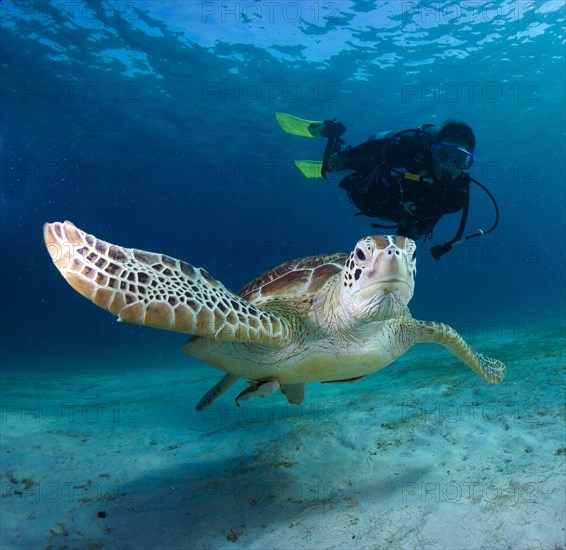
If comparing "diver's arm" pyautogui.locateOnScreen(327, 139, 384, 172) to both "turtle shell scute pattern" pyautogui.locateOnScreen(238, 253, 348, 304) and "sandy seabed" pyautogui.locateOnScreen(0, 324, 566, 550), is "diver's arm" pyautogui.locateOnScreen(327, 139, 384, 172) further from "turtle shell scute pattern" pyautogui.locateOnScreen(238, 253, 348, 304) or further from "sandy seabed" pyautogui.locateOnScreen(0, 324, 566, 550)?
"sandy seabed" pyautogui.locateOnScreen(0, 324, 566, 550)

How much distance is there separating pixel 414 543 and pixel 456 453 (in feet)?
5.29

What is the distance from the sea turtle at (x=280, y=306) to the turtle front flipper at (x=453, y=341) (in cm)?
1

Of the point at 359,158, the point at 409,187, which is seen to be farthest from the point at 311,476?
the point at 359,158

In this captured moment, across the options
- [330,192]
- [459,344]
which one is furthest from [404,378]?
[330,192]

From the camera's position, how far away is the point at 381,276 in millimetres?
2785

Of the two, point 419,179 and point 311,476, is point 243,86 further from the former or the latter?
point 311,476

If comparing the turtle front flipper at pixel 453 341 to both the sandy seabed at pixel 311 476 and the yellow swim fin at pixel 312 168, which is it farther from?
the yellow swim fin at pixel 312 168

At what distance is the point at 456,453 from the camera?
4.12m

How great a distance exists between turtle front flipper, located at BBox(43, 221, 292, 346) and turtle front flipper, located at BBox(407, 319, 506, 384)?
2061 mm

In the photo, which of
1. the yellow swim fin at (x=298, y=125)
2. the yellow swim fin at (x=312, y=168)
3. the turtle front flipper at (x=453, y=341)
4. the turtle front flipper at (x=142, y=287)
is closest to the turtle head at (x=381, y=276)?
the turtle front flipper at (x=142, y=287)

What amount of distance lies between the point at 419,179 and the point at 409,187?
210 mm

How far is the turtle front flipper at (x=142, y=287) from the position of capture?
106 inches

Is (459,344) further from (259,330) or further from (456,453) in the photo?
(259,330)

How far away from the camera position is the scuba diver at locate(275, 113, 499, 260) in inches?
265
